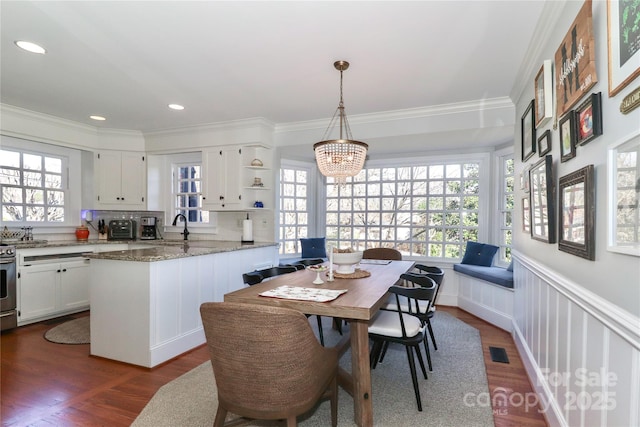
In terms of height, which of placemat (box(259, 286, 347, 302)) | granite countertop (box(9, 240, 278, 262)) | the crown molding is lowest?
placemat (box(259, 286, 347, 302))

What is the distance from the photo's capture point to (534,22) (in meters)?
2.03

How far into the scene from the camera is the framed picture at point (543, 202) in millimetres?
1900

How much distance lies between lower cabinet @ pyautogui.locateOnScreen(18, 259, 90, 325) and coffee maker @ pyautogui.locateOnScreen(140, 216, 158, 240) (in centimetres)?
86

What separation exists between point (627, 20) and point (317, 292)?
181 centimetres

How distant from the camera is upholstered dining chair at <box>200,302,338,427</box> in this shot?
141 cm

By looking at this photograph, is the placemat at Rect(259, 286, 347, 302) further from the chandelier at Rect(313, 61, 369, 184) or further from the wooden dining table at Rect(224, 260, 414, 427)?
the chandelier at Rect(313, 61, 369, 184)

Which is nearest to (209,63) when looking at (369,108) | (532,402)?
(369,108)

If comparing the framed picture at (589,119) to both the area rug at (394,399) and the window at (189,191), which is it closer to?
the area rug at (394,399)

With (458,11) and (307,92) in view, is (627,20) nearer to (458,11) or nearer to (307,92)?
(458,11)

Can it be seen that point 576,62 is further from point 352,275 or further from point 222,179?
point 222,179

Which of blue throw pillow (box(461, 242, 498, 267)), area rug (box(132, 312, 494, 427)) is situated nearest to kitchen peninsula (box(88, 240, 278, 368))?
area rug (box(132, 312, 494, 427))

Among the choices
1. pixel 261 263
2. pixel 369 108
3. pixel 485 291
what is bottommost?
pixel 485 291

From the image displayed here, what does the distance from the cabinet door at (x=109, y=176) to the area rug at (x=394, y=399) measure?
3161mm

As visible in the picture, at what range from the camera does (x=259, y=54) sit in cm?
246
